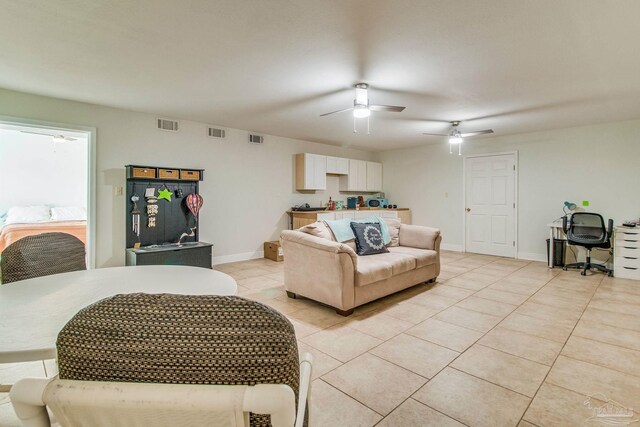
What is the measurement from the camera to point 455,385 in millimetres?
2010

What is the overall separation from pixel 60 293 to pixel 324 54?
8.27 feet

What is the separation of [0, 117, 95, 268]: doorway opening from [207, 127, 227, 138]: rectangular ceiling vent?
8.62ft

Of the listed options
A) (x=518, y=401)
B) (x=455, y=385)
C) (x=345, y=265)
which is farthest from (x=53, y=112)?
(x=518, y=401)

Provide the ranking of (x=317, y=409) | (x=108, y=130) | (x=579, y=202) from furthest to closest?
1. (x=579, y=202)
2. (x=108, y=130)
3. (x=317, y=409)

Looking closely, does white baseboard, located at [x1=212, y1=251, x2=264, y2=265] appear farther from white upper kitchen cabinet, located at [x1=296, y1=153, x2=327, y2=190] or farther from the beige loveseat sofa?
the beige loveseat sofa

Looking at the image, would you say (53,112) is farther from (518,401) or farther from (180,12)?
(518,401)

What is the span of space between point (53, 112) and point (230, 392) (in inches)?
194

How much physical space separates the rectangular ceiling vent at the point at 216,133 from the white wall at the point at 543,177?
444cm

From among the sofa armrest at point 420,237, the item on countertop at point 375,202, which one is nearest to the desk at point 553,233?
the sofa armrest at point 420,237

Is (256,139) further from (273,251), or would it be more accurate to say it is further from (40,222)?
(40,222)

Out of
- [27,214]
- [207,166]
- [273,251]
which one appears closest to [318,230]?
[273,251]

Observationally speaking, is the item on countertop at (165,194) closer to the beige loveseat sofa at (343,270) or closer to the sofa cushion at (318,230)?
the beige loveseat sofa at (343,270)

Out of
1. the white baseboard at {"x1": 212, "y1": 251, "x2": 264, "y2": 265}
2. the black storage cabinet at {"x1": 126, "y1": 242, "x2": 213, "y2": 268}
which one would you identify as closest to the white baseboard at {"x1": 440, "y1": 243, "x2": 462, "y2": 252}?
the white baseboard at {"x1": 212, "y1": 251, "x2": 264, "y2": 265}

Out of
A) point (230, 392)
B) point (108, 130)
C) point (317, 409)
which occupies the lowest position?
point (317, 409)
